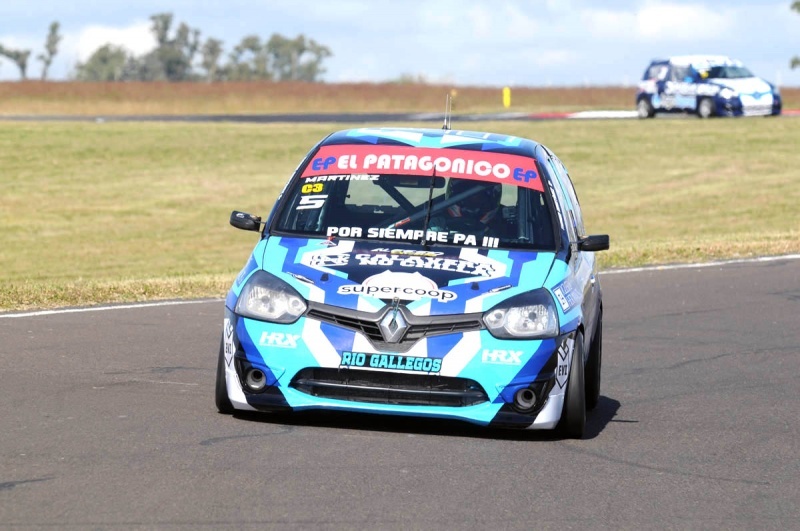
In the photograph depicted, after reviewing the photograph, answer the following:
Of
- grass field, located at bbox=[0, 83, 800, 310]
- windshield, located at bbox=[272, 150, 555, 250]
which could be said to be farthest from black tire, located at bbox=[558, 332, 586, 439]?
grass field, located at bbox=[0, 83, 800, 310]

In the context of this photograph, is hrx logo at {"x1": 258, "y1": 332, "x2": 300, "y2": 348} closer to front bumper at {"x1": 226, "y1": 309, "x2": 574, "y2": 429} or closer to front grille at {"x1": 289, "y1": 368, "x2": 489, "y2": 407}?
front bumper at {"x1": 226, "y1": 309, "x2": 574, "y2": 429}

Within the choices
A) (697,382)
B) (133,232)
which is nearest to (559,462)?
(697,382)

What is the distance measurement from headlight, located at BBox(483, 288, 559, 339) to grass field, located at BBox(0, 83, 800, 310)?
5.76 meters

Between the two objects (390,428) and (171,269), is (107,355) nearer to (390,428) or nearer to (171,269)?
(390,428)

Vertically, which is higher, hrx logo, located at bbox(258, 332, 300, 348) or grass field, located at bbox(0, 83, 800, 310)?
hrx logo, located at bbox(258, 332, 300, 348)

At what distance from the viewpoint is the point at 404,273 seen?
6.88m

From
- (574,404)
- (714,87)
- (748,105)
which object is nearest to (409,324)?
(574,404)

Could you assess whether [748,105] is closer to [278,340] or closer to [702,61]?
[702,61]

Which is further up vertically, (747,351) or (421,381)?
(421,381)

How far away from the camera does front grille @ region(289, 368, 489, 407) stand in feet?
21.9

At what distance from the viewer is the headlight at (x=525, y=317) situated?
671 centimetres

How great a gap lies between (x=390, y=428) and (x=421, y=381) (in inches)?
18.6

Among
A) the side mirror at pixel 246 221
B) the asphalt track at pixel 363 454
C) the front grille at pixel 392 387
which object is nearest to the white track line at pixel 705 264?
the asphalt track at pixel 363 454

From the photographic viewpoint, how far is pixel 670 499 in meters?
5.80
